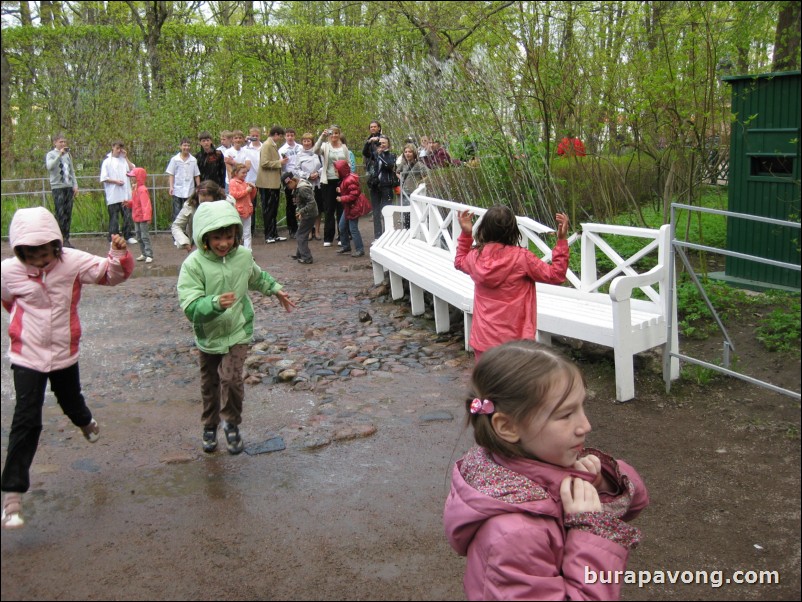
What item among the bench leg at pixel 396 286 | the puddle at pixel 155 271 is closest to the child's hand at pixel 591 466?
the puddle at pixel 155 271

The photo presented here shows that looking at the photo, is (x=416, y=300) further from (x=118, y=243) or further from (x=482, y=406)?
(x=482, y=406)

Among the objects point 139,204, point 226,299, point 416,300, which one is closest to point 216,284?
point 226,299

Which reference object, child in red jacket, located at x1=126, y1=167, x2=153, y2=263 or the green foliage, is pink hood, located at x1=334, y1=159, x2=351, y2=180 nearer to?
child in red jacket, located at x1=126, y1=167, x2=153, y2=263

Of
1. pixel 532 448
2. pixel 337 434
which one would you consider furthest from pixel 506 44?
pixel 532 448

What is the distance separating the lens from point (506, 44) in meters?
8.44

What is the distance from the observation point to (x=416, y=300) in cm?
819

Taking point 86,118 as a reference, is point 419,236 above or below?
below

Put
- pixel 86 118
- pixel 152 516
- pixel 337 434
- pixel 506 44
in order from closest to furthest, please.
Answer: pixel 152 516 < pixel 86 118 < pixel 337 434 < pixel 506 44

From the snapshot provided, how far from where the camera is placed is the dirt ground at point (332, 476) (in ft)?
8.09

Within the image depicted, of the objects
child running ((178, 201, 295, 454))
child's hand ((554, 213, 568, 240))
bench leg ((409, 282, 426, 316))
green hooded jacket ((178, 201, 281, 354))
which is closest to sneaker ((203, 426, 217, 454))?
child running ((178, 201, 295, 454))

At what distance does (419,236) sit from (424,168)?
4.60ft

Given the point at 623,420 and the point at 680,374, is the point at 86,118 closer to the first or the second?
the point at 623,420

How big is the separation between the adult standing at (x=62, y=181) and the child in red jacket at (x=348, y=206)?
8.56 metres

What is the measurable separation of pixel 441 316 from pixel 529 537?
5700mm
